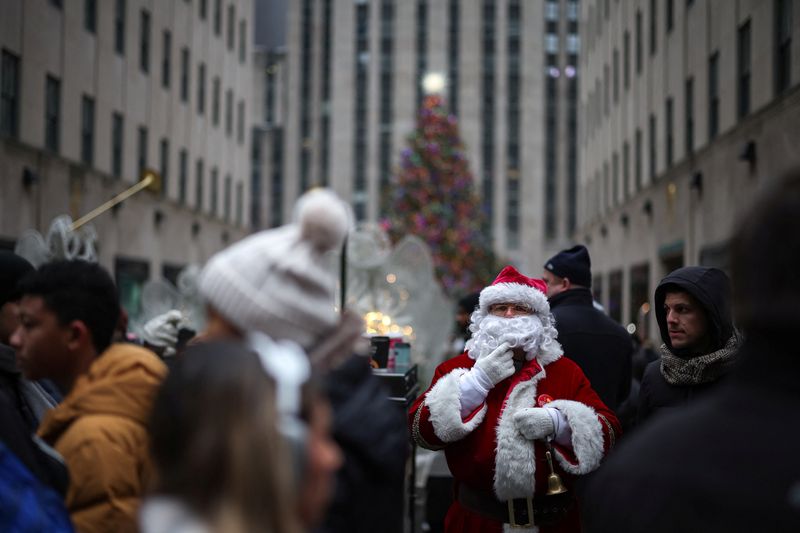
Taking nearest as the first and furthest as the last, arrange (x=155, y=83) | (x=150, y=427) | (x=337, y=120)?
(x=150, y=427) < (x=155, y=83) < (x=337, y=120)

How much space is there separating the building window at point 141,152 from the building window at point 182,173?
3.78 m

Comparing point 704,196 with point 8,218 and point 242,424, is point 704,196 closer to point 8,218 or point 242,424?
point 8,218

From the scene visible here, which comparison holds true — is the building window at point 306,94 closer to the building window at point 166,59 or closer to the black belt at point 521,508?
the building window at point 166,59

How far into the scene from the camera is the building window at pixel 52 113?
21.5 m

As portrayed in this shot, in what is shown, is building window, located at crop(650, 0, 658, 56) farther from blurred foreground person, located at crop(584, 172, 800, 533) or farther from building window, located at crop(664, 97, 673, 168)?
blurred foreground person, located at crop(584, 172, 800, 533)

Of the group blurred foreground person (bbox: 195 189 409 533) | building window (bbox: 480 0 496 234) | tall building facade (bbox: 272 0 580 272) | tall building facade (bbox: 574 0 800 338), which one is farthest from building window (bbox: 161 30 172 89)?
building window (bbox: 480 0 496 234)

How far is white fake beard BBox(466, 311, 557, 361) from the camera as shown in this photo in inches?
184

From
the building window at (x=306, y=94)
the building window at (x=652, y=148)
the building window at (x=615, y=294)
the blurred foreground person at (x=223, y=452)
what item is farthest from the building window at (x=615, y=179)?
the building window at (x=306, y=94)

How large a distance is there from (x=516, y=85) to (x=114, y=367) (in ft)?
236

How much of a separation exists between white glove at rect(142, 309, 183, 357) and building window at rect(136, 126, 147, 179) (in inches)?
840

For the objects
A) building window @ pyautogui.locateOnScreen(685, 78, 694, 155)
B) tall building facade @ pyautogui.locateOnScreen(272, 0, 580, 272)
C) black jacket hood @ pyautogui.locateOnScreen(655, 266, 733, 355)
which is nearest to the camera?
black jacket hood @ pyautogui.locateOnScreen(655, 266, 733, 355)

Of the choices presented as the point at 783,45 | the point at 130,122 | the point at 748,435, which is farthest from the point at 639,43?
the point at 748,435

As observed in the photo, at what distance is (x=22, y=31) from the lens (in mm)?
19578

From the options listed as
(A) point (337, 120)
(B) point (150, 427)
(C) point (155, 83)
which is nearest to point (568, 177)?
(A) point (337, 120)
